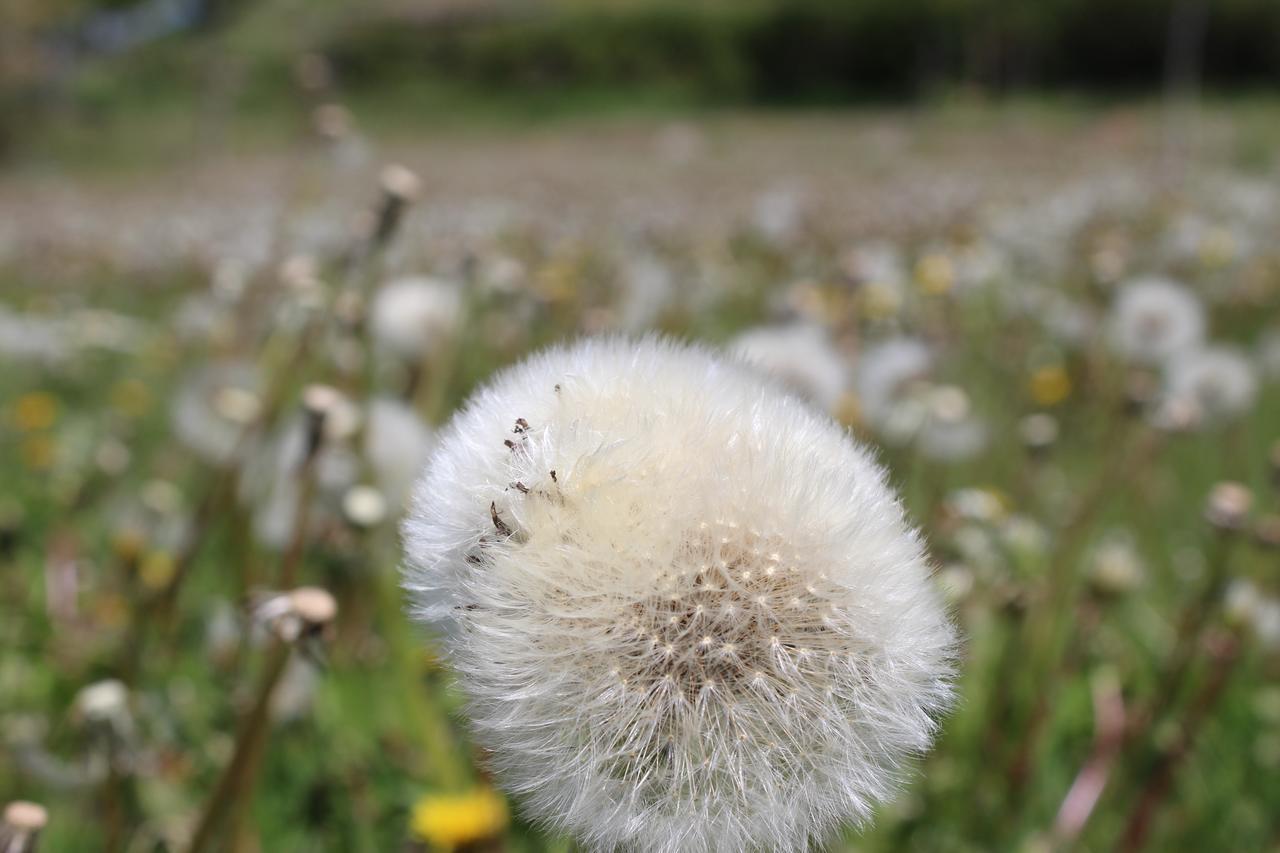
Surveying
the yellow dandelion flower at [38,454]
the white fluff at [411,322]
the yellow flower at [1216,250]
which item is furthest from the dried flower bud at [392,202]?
the yellow flower at [1216,250]

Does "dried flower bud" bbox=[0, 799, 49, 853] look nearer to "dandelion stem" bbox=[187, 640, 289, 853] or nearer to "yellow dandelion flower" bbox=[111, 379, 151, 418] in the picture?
"dandelion stem" bbox=[187, 640, 289, 853]

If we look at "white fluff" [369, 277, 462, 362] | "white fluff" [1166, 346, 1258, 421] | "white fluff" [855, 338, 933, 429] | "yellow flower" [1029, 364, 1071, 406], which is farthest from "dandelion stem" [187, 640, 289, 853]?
"yellow flower" [1029, 364, 1071, 406]

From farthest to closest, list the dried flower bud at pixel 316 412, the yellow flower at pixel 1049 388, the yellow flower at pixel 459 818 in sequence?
the yellow flower at pixel 1049 388 < the yellow flower at pixel 459 818 < the dried flower bud at pixel 316 412

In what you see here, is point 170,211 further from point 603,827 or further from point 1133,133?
point 1133,133

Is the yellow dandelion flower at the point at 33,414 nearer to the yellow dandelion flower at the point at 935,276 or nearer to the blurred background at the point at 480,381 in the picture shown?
the blurred background at the point at 480,381

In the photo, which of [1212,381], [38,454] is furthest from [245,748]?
[1212,381]

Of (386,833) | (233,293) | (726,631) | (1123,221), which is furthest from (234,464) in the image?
(1123,221)

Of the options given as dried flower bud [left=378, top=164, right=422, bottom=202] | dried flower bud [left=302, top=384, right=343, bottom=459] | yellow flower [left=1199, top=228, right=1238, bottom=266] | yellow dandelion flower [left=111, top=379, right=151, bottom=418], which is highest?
dried flower bud [left=378, top=164, right=422, bottom=202]

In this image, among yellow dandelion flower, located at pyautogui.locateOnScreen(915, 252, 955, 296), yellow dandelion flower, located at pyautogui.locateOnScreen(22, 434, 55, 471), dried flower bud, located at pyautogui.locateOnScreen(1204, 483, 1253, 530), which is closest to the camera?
dried flower bud, located at pyautogui.locateOnScreen(1204, 483, 1253, 530)
